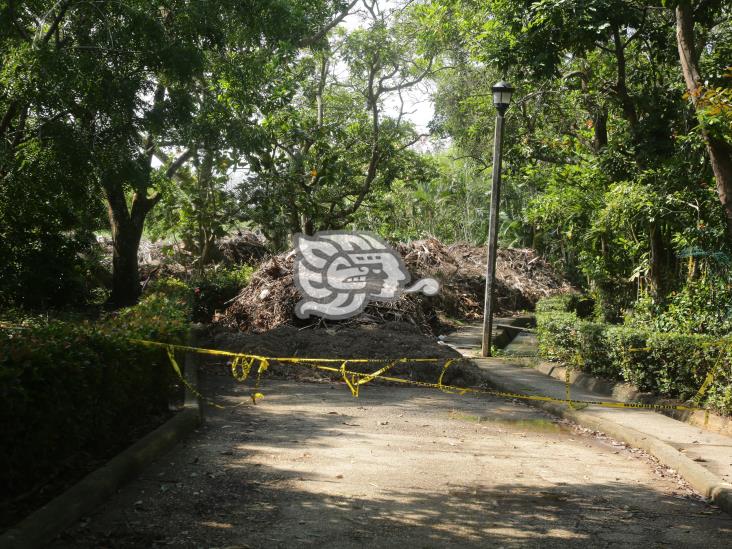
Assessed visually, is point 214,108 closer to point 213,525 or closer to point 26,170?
point 26,170

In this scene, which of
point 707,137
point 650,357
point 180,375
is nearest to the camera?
point 180,375

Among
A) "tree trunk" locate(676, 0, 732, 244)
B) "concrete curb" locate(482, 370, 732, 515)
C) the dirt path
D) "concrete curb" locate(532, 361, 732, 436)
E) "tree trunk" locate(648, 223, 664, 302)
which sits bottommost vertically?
the dirt path

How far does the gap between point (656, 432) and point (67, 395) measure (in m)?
6.11

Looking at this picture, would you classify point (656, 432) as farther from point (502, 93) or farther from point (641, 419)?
point (502, 93)

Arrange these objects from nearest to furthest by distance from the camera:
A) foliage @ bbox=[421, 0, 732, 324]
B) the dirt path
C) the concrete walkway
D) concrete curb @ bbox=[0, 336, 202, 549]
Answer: concrete curb @ bbox=[0, 336, 202, 549] → the dirt path → the concrete walkway → foliage @ bbox=[421, 0, 732, 324]

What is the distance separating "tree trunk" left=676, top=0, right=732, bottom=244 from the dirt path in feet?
14.1

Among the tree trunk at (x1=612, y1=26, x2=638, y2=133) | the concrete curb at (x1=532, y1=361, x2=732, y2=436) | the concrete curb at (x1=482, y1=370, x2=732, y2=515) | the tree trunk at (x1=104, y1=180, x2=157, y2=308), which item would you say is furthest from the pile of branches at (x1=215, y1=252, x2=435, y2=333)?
the tree trunk at (x1=612, y1=26, x2=638, y2=133)

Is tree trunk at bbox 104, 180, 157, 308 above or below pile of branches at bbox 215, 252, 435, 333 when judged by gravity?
above

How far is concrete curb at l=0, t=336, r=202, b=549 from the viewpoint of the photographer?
421cm

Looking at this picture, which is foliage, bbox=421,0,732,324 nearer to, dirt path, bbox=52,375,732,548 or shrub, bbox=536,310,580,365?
shrub, bbox=536,310,580,365

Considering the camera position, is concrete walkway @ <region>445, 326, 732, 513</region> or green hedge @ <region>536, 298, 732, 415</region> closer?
concrete walkway @ <region>445, 326, 732, 513</region>

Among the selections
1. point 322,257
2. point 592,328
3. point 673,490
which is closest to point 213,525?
point 673,490

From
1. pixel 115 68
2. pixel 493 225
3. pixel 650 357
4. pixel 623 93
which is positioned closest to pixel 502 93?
pixel 623 93

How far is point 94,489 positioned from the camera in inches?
201
